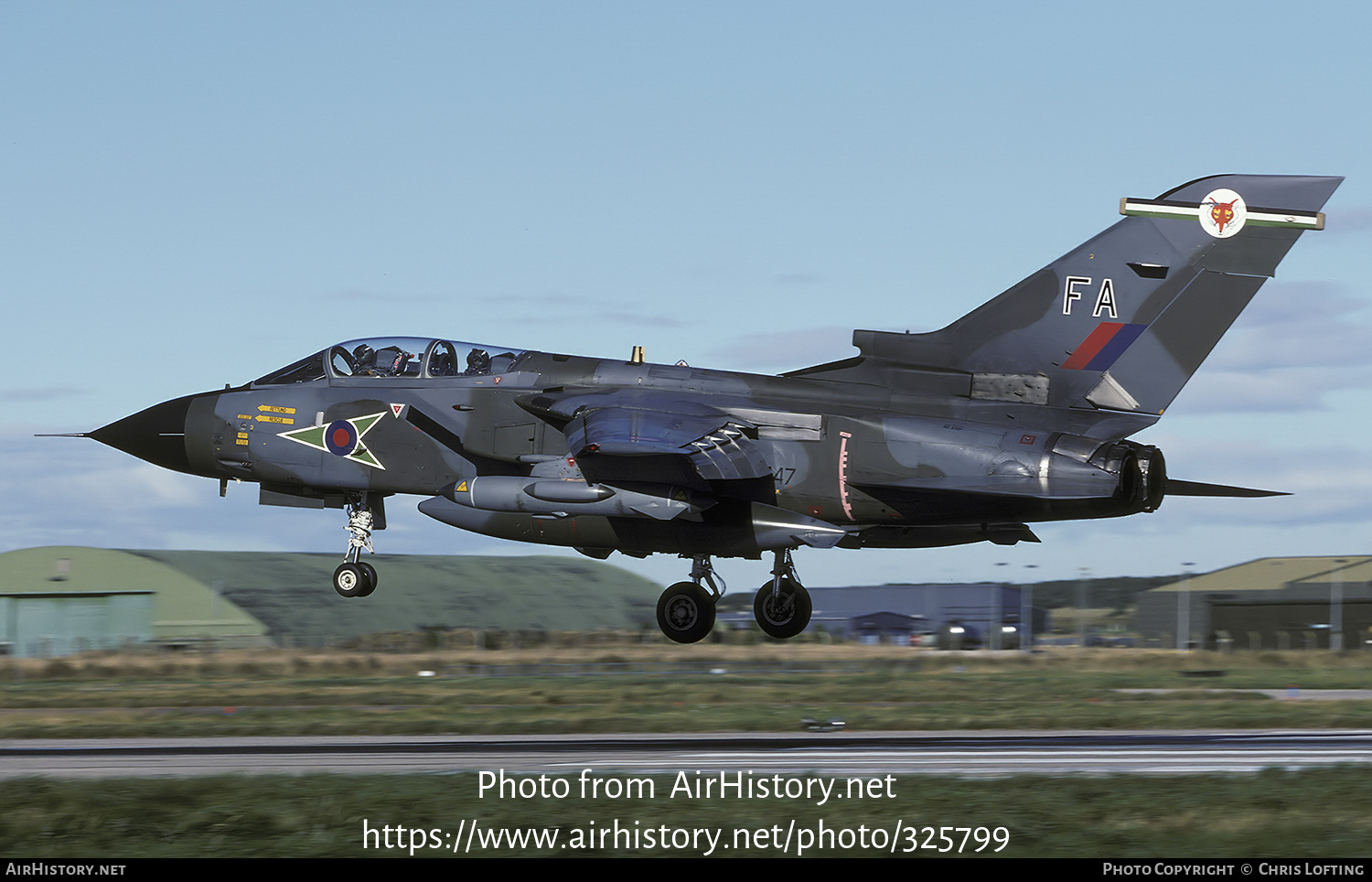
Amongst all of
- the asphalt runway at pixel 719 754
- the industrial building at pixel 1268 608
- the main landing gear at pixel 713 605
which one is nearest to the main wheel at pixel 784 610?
the main landing gear at pixel 713 605

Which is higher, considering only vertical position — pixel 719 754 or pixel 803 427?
pixel 803 427

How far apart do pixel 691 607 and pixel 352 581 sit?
16.5ft

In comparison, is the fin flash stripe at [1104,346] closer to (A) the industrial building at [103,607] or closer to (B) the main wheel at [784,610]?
Result: (B) the main wheel at [784,610]

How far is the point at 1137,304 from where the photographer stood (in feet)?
64.3

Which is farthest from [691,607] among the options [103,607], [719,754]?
[103,607]

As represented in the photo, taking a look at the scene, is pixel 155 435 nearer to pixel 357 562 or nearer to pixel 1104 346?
pixel 357 562

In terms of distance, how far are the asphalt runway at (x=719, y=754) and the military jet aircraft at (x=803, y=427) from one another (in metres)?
2.35

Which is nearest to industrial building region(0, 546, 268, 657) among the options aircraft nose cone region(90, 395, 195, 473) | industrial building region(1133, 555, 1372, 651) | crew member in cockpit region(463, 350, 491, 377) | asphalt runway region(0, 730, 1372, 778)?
asphalt runway region(0, 730, 1372, 778)

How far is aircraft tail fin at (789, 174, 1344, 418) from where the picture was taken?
63.0 ft

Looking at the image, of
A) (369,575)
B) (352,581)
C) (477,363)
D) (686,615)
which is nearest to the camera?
(352,581)

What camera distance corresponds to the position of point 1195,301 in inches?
761

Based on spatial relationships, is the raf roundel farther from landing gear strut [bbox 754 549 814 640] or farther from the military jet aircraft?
landing gear strut [bbox 754 549 814 640]
